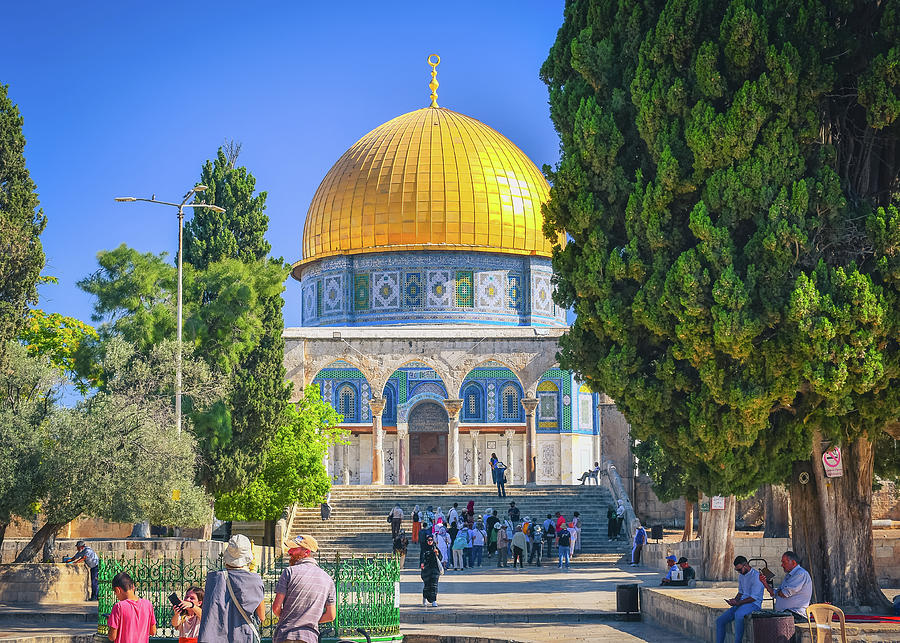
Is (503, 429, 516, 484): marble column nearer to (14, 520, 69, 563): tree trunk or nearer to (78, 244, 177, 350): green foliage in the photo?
(78, 244, 177, 350): green foliage

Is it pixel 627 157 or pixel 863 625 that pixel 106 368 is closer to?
pixel 627 157

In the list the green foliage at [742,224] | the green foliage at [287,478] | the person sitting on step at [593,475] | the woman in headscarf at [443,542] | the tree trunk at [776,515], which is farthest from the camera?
the person sitting on step at [593,475]

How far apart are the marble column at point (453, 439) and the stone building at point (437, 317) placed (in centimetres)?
4

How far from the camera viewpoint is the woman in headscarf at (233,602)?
6.82 meters

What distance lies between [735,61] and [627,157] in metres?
1.82

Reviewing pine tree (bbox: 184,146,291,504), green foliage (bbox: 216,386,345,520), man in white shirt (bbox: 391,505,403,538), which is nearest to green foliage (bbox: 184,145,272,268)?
pine tree (bbox: 184,146,291,504)

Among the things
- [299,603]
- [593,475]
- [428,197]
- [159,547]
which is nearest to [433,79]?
[428,197]

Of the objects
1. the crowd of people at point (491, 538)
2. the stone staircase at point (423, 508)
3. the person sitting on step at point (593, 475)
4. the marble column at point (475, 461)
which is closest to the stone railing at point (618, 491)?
the stone staircase at point (423, 508)

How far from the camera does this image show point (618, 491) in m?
28.6

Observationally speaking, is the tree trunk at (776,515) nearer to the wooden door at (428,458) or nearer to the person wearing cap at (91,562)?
the person wearing cap at (91,562)

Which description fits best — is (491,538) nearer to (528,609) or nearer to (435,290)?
(528,609)

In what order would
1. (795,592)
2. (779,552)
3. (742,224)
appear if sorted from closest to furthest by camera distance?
(795,592), (742,224), (779,552)

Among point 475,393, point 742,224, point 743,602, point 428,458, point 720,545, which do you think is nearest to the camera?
point 743,602

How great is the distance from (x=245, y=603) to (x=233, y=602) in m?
0.07
